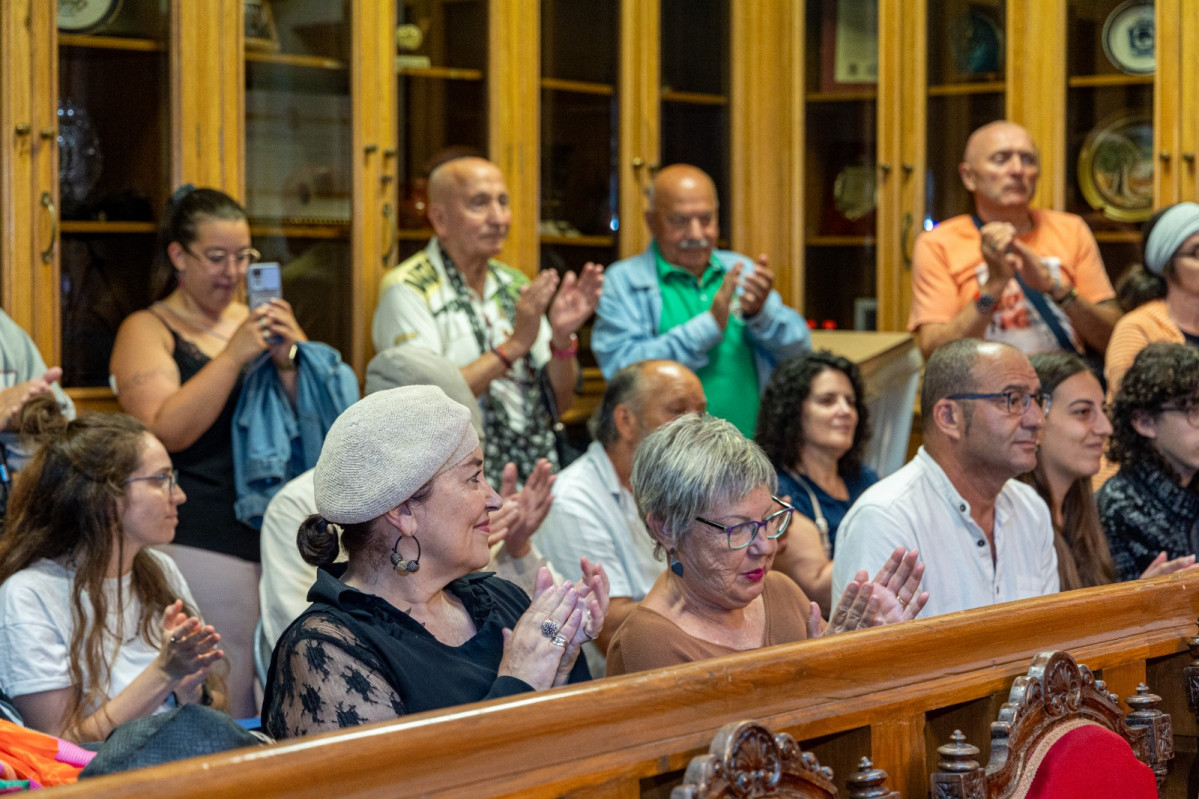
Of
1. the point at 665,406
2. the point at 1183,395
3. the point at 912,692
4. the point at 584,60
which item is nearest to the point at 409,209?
the point at 584,60

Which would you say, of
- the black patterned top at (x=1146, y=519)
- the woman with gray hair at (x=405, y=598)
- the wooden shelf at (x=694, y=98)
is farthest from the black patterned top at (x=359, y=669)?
the wooden shelf at (x=694, y=98)

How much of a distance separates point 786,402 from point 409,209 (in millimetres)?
1178

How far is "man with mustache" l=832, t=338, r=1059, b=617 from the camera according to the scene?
101 inches

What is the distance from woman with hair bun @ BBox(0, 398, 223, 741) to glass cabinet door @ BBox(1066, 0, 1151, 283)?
9.52 feet

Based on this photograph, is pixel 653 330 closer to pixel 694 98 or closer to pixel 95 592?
pixel 694 98

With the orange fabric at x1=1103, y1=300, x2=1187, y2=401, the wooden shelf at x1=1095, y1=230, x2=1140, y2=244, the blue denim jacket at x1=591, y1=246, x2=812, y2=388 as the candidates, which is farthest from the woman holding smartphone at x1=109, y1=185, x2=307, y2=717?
the wooden shelf at x1=1095, y1=230, x2=1140, y2=244

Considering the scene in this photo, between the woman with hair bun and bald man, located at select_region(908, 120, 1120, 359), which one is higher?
bald man, located at select_region(908, 120, 1120, 359)

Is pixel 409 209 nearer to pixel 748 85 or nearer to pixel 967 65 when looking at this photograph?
pixel 748 85

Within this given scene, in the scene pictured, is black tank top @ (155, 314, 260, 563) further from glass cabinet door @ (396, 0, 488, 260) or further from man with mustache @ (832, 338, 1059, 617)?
man with mustache @ (832, 338, 1059, 617)

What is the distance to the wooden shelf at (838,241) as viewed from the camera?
457cm

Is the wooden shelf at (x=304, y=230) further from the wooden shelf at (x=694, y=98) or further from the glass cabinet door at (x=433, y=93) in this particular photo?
the wooden shelf at (x=694, y=98)

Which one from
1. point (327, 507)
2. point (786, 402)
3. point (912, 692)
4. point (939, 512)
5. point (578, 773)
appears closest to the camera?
point (578, 773)

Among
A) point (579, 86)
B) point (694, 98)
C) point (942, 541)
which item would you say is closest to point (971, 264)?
point (694, 98)

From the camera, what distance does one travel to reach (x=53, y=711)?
7.82ft
